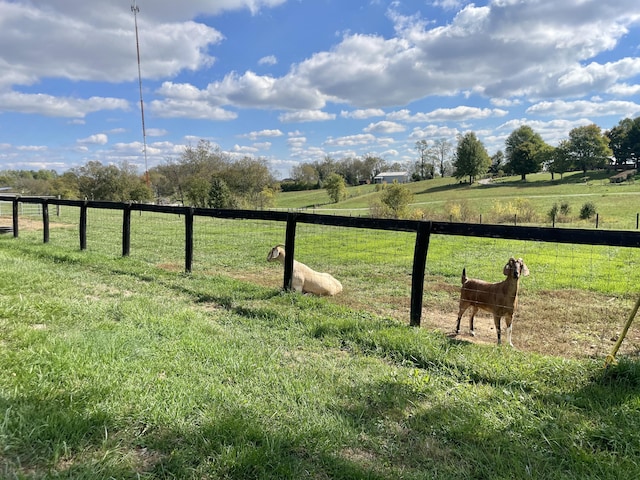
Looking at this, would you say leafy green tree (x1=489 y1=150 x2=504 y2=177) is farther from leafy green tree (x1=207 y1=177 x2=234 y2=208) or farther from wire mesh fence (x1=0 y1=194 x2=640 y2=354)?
wire mesh fence (x1=0 y1=194 x2=640 y2=354)

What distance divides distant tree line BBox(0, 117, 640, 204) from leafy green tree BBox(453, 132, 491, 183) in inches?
6.7

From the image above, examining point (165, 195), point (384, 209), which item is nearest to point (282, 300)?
point (384, 209)

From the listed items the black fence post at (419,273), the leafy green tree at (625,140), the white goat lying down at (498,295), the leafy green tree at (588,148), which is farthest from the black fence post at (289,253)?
the leafy green tree at (625,140)

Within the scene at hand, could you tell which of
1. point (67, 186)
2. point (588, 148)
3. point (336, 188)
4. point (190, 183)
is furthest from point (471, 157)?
point (67, 186)

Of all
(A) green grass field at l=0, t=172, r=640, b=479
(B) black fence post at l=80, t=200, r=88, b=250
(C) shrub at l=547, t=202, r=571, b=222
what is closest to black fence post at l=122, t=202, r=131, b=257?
(B) black fence post at l=80, t=200, r=88, b=250

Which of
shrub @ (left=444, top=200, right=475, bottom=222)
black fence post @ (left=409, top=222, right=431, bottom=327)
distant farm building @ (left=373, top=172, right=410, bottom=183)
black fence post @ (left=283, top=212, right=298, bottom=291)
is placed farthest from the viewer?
distant farm building @ (left=373, top=172, right=410, bottom=183)

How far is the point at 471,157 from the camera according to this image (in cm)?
7200

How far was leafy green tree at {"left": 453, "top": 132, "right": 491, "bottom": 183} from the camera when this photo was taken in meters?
72.0

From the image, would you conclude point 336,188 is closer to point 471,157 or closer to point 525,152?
point 471,157

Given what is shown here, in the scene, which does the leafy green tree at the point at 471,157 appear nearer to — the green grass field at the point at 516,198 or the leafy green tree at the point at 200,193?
the green grass field at the point at 516,198

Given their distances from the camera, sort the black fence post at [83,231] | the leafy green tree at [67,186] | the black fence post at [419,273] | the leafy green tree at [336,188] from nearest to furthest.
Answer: the black fence post at [419,273] < the black fence post at [83,231] < the leafy green tree at [67,186] < the leafy green tree at [336,188]

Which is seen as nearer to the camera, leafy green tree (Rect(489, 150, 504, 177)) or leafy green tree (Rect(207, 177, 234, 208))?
leafy green tree (Rect(207, 177, 234, 208))

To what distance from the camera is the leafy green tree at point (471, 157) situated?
7200 centimetres

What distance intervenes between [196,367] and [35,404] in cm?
114
